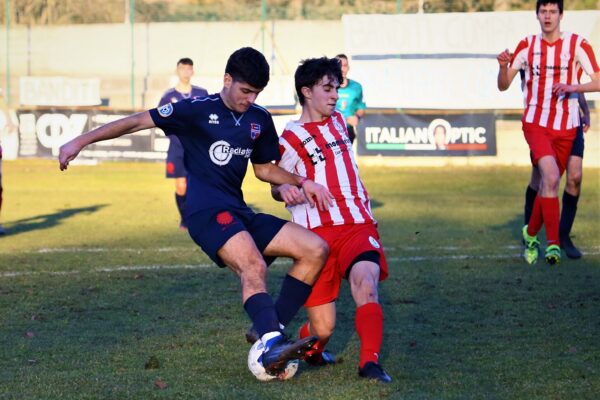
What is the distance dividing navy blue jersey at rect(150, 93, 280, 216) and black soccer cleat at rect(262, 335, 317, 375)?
0.89 meters

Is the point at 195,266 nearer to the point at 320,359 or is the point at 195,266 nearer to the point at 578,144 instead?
the point at 578,144

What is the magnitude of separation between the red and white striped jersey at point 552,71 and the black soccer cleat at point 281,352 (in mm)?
5645

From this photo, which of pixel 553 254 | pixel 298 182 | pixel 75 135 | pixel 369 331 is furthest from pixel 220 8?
pixel 369 331

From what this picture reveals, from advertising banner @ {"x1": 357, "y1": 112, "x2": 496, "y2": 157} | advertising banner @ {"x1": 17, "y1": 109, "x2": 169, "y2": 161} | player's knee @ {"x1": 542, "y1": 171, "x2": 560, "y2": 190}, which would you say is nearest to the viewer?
player's knee @ {"x1": 542, "y1": 171, "x2": 560, "y2": 190}

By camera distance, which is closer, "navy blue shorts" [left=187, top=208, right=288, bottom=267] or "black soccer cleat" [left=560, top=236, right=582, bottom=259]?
"navy blue shorts" [left=187, top=208, right=288, bottom=267]

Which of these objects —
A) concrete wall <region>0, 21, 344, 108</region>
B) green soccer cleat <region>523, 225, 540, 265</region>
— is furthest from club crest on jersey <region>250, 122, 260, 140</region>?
concrete wall <region>0, 21, 344, 108</region>

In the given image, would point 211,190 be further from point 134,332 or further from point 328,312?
point 134,332

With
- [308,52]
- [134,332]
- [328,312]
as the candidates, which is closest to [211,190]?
[328,312]

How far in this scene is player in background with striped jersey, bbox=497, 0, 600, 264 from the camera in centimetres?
1027

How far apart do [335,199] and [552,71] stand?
4.67m

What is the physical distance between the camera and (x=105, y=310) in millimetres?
8227

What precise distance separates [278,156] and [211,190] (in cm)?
58

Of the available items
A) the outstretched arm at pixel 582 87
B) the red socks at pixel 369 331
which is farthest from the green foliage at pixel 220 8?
the red socks at pixel 369 331

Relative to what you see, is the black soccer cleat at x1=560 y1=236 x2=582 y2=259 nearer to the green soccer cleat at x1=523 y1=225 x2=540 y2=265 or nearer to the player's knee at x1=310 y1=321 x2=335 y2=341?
the green soccer cleat at x1=523 y1=225 x2=540 y2=265
